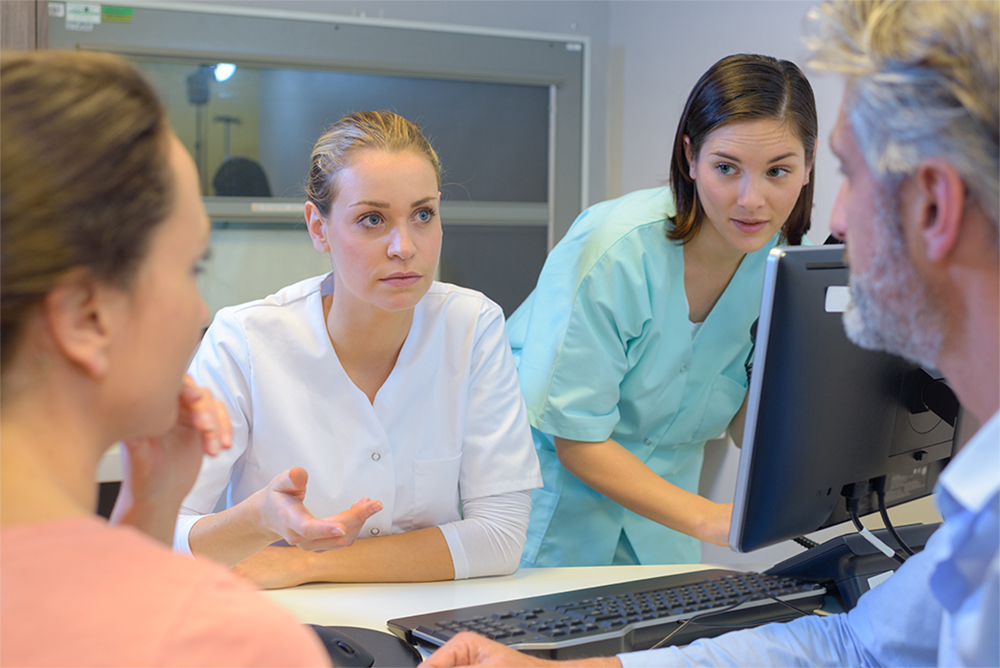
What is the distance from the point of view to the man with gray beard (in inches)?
23.6

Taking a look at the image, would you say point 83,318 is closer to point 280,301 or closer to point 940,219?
point 940,219

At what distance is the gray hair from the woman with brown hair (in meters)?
0.50

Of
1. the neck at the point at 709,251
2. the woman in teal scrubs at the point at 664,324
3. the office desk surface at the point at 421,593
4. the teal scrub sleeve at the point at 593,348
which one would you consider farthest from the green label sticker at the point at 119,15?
the office desk surface at the point at 421,593

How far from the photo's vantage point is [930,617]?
2.90ft

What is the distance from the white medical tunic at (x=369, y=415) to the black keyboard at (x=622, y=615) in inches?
14.7

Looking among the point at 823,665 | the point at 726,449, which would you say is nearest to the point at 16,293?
the point at 823,665

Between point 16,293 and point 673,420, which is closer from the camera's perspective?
point 16,293

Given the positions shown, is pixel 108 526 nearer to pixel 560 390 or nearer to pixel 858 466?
pixel 858 466

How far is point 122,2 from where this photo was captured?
229 cm

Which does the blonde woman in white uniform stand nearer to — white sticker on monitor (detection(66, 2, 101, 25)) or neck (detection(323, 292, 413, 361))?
neck (detection(323, 292, 413, 361))

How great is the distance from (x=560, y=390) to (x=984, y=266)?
3.12 ft

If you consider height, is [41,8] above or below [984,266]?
above

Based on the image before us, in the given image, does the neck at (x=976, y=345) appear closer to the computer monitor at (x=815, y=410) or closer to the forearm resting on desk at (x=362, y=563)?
the computer monitor at (x=815, y=410)

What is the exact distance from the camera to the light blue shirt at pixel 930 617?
2.05 feet
